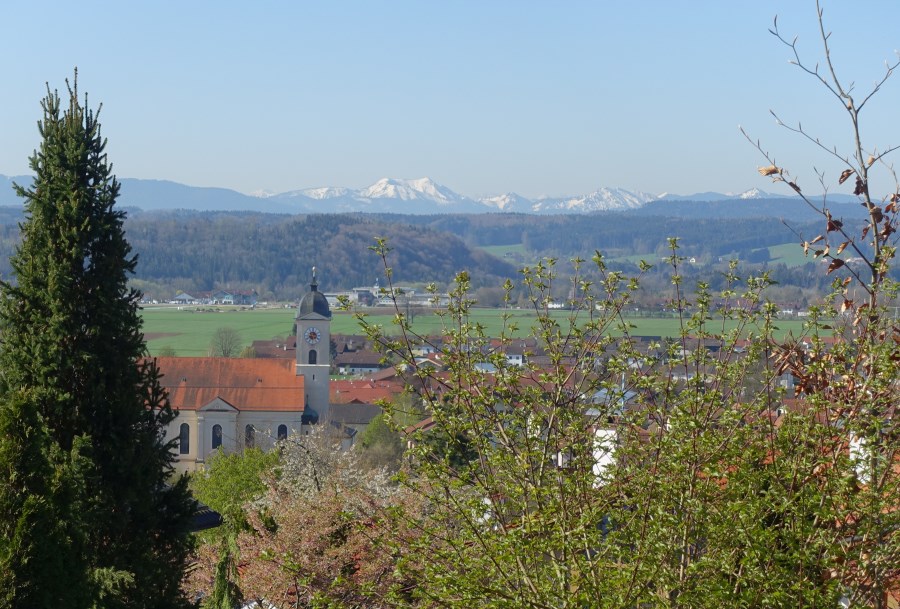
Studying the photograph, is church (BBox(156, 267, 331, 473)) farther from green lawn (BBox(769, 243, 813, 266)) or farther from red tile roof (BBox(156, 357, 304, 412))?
green lawn (BBox(769, 243, 813, 266))

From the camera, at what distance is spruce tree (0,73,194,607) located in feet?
32.0

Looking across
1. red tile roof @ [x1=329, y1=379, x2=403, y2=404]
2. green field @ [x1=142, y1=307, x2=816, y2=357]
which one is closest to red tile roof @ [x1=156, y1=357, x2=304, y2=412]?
red tile roof @ [x1=329, y1=379, x2=403, y2=404]

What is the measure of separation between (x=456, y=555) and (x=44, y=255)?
5.50 meters

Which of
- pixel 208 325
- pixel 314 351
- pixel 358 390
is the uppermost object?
pixel 314 351

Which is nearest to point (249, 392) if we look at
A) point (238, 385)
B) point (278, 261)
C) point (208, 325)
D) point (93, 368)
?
point (238, 385)

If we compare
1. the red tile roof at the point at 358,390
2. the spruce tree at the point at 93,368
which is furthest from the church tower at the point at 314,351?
the spruce tree at the point at 93,368

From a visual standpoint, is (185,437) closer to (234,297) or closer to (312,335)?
(312,335)

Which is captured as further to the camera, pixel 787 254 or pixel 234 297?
pixel 787 254

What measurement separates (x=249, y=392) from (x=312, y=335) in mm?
4237

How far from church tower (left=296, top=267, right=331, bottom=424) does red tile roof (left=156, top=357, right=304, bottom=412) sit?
928mm

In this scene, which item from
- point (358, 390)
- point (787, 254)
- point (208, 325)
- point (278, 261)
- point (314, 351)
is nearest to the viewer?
point (314, 351)

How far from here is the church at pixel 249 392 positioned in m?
56.4

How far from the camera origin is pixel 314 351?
58656 millimetres

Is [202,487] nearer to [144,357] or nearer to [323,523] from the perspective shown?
[323,523]
